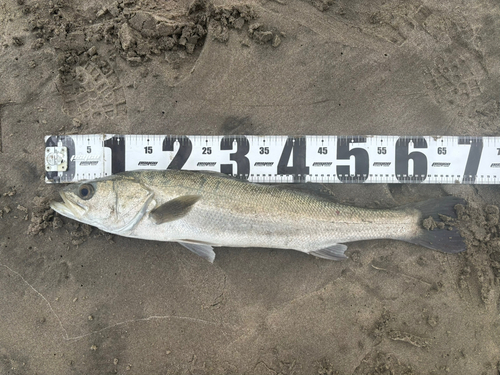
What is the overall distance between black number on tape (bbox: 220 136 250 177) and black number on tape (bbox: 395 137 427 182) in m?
2.05

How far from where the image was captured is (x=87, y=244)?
4.18 metres

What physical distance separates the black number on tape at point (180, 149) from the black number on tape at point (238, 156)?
458 mm

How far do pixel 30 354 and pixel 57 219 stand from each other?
1761mm

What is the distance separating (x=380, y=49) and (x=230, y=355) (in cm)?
453

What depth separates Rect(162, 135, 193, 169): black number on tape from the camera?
4.23 meters

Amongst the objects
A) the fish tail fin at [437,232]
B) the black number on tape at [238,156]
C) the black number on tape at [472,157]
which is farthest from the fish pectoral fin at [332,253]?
the black number on tape at [472,157]

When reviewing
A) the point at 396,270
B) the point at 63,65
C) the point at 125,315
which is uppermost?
the point at 63,65

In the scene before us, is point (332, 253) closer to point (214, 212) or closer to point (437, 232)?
point (437, 232)

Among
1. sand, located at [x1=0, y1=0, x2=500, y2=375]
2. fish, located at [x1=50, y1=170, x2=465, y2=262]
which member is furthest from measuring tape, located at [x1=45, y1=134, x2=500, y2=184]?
fish, located at [x1=50, y1=170, x2=465, y2=262]

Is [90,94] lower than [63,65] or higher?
lower

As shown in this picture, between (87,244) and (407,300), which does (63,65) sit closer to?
(87,244)

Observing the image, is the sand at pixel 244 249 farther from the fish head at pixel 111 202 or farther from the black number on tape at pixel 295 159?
the fish head at pixel 111 202

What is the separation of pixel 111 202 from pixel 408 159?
152 inches

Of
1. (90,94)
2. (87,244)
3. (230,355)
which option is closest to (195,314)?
(230,355)
